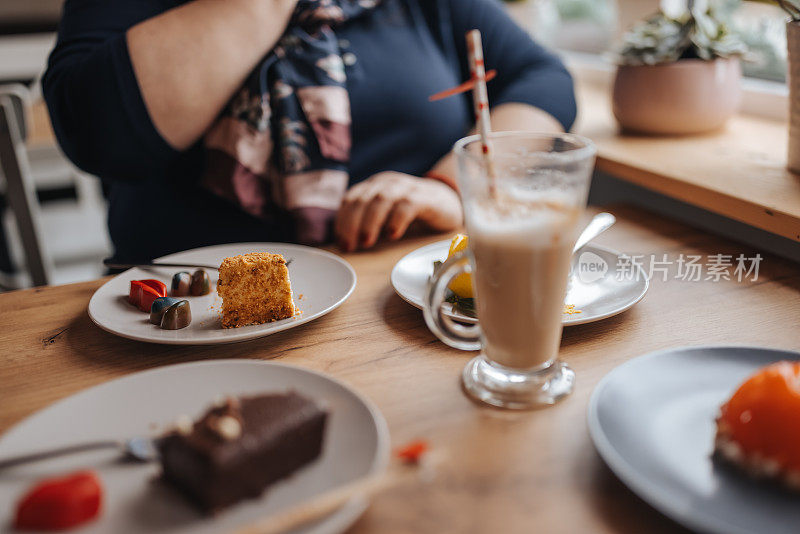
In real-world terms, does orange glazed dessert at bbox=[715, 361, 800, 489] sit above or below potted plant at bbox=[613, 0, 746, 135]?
below

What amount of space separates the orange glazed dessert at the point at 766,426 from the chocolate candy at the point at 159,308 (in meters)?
0.56

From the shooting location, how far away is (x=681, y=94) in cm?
125

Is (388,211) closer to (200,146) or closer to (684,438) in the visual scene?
(200,146)

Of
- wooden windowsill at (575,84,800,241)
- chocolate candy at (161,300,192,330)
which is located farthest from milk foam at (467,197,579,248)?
wooden windowsill at (575,84,800,241)

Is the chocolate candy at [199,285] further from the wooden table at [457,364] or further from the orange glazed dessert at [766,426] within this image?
the orange glazed dessert at [766,426]

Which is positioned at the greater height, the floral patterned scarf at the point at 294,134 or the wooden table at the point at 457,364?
the floral patterned scarf at the point at 294,134

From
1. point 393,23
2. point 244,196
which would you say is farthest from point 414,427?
point 393,23

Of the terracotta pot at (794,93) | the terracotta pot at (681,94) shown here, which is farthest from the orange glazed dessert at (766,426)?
the terracotta pot at (681,94)

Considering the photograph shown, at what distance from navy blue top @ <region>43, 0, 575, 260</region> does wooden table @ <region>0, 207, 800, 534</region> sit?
0.27 m

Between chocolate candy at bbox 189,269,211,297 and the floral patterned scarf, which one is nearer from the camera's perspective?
chocolate candy at bbox 189,269,211,297

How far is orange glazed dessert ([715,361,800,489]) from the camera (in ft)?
1.40

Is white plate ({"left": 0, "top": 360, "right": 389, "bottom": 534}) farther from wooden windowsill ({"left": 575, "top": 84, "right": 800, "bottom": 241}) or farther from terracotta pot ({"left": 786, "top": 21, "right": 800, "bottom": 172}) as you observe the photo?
terracotta pot ({"left": 786, "top": 21, "right": 800, "bottom": 172})

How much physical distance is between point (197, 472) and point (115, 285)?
1.53 ft

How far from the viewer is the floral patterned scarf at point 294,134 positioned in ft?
3.37
